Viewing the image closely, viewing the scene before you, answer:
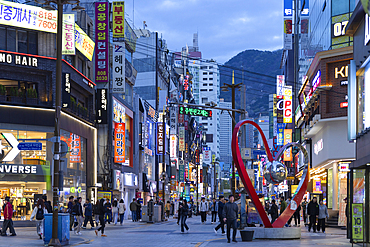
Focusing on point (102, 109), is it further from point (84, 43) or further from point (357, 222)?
point (357, 222)

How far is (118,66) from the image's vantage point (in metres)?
43.8

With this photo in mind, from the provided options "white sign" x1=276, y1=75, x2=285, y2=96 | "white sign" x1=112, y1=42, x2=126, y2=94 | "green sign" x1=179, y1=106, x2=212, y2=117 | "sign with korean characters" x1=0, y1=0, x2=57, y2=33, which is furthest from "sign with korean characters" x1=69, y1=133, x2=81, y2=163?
"white sign" x1=276, y1=75, x2=285, y2=96

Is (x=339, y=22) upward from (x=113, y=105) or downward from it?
upward

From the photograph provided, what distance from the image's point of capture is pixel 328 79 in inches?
1462


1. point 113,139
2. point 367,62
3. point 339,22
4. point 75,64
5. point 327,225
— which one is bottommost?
point 327,225

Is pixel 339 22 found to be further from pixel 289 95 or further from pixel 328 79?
pixel 289 95

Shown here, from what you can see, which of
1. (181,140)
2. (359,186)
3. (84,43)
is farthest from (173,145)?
(359,186)

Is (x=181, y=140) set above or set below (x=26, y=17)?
below

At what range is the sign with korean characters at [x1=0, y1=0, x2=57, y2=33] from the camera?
108 ft

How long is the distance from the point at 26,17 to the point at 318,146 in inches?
941

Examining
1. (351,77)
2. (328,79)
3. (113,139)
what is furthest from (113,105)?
(351,77)

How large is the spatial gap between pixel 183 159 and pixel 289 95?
44.2m

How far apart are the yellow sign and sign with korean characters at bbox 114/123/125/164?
7739mm

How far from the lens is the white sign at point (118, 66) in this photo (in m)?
43.0
